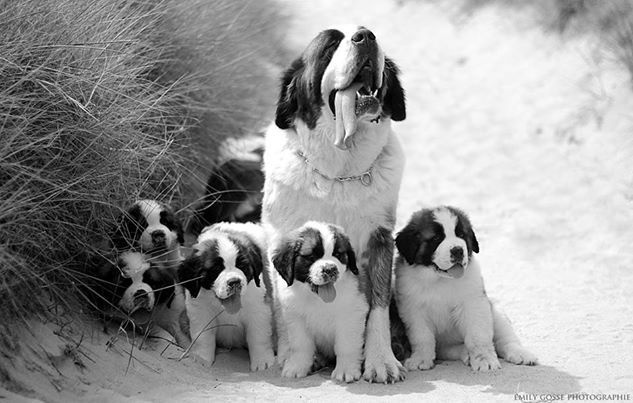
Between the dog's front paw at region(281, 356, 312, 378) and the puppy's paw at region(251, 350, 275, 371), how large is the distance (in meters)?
0.19

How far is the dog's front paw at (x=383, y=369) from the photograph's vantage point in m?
5.77

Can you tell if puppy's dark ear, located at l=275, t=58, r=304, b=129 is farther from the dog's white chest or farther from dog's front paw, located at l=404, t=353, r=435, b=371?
dog's front paw, located at l=404, t=353, r=435, b=371

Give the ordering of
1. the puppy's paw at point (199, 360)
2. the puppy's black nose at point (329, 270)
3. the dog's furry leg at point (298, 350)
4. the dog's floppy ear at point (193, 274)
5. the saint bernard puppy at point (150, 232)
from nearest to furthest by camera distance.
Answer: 1. the puppy's black nose at point (329, 270)
2. the dog's furry leg at point (298, 350)
3. the dog's floppy ear at point (193, 274)
4. the puppy's paw at point (199, 360)
5. the saint bernard puppy at point (150, 232)

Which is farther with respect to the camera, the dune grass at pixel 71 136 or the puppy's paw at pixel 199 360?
the puppy's paw at pixel 199 360

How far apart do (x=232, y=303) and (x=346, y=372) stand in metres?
0.81

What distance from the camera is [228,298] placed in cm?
599

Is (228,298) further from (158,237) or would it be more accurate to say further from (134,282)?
(158,237)

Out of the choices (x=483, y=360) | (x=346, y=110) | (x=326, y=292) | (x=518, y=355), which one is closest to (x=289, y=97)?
(x=346, y=110)

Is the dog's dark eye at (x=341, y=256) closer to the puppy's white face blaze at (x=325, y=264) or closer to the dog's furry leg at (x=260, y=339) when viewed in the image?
the puppy's white face blaze at (x=325, y=264)

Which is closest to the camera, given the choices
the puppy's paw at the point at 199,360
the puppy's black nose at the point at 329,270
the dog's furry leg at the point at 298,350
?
the puppy's black nose at the point at 329,270

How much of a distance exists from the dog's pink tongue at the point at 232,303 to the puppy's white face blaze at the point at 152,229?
72 centimetres

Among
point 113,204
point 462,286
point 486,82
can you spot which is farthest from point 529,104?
point 113,204

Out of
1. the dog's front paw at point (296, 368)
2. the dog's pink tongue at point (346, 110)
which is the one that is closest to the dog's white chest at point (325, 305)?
the dog's front paw at point (296, 368)

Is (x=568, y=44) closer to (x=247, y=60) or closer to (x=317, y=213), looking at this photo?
(x=247, y=60)
